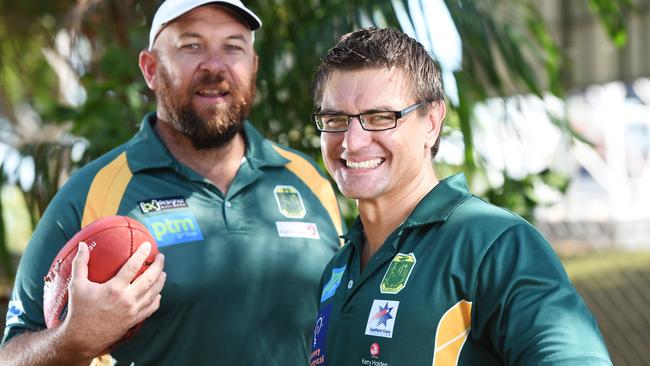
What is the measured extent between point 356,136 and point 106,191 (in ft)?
3.89

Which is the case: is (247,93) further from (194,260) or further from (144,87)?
(144,87)

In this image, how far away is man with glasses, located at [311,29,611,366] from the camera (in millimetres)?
1953

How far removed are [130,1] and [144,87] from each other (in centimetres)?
56

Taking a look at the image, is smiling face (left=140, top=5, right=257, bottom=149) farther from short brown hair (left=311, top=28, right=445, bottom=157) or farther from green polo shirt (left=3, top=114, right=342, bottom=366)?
short brown hair (left=311, top=28, right=445, bottom=157)

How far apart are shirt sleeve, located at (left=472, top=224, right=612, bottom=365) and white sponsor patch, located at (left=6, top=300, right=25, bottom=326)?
5.36 ft

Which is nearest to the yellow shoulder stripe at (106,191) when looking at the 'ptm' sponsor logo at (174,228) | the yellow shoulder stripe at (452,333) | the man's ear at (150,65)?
the 'ptm' sponsor logo at (174,228)

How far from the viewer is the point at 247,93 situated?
3.33m

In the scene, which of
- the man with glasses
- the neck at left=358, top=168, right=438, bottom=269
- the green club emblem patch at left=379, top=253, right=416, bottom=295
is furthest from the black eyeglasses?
the green club emblem patch at left=379, top=253, right=416, bottom=295

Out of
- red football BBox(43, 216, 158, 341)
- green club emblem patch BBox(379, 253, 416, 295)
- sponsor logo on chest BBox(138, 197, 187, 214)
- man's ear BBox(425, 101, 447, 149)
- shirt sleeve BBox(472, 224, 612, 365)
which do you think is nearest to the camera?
shirt sleeve BBox(472, 224, 612, 365)

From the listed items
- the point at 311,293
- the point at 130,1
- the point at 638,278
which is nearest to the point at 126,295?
the point at 311,293

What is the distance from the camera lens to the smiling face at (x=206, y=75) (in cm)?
325

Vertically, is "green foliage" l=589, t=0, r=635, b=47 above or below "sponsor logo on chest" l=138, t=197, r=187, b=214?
below

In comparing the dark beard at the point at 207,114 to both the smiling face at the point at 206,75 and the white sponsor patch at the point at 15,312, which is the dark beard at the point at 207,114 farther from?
the white sponsor patch at the point at 15,312

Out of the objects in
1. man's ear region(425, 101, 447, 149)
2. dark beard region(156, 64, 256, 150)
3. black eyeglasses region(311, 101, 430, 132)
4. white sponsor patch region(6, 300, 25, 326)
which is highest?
black eyeglasses region(311, 101, 430, 132)
